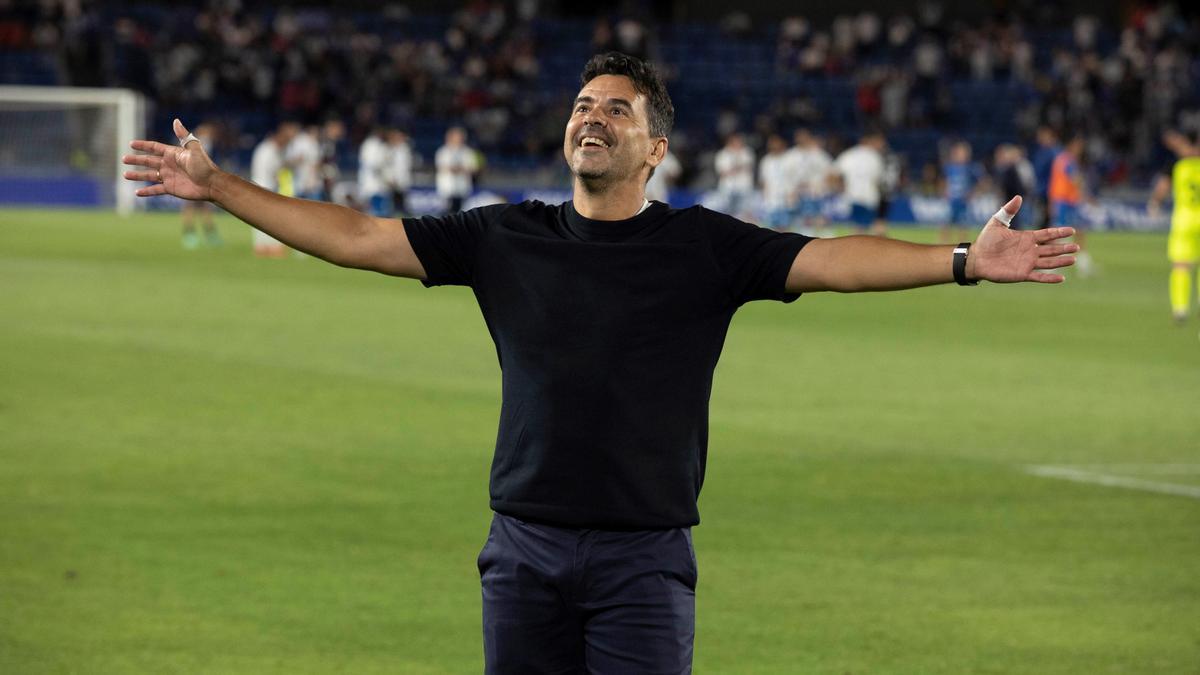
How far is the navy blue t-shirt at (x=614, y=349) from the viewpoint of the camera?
4.74 m

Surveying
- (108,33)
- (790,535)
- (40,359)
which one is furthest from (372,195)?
(790,535)

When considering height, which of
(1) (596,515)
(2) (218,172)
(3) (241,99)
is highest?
(3) (241,99)

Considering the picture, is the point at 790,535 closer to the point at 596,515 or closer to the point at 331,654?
the point at 331,654

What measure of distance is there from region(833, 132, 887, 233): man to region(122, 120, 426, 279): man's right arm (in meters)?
34.2

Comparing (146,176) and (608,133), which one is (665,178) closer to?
(146,176)

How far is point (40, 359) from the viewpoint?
56.7 ft

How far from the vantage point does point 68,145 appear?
151 feet

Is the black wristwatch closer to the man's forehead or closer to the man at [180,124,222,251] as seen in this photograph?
the man's forehead

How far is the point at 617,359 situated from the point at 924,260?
817 mm

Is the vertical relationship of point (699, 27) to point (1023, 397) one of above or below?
above

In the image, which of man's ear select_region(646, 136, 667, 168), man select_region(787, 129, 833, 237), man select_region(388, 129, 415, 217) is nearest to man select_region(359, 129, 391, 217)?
man select_region(388, 129, 415, 217)

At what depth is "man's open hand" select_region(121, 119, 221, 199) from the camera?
5156 mm

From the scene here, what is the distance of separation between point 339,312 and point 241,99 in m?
27.9

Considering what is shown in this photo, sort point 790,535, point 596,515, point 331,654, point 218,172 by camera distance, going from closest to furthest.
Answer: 1. point 596,515
2. point 218,172
3. point 331,654
4. point 790,535
